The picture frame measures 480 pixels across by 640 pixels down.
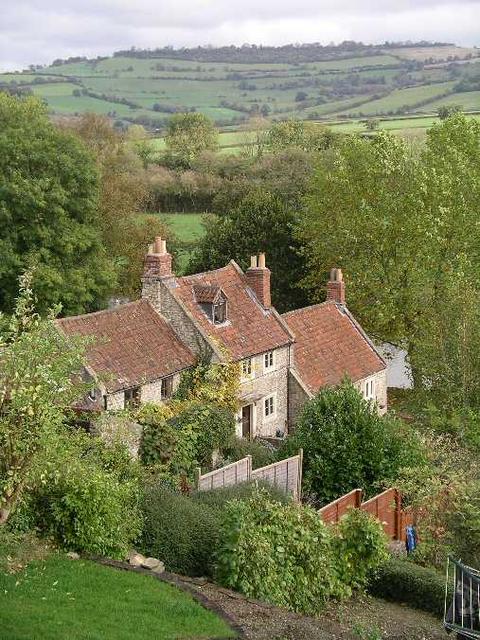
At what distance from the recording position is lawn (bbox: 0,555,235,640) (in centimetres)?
1820

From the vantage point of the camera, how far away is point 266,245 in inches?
2347

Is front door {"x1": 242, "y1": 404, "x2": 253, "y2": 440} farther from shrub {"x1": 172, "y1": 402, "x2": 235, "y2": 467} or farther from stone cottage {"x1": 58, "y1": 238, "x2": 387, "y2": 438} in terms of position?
shrub {"x1": 172, "y1": 402, "x2": 235, "y2": 467}

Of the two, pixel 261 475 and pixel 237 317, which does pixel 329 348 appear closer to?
pixel 237 317

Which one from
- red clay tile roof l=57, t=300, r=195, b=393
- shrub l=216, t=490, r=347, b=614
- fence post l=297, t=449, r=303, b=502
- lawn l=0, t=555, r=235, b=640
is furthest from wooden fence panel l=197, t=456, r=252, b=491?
lawn l=0, t=555, r=235, b=640

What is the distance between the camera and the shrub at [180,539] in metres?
24.0

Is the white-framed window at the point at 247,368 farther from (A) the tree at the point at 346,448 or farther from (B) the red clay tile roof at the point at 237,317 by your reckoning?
(A) the tree at the point at 346,448

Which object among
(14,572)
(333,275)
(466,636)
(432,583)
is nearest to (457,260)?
(333,275)

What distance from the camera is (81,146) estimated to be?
57.3m

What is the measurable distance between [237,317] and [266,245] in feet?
66.3

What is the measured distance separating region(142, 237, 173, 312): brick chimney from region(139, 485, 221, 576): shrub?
15.0 m

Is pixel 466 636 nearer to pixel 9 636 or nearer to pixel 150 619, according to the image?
pixel 150 619

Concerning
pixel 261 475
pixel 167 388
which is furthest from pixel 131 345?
pixel 261 475

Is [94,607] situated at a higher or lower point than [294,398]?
higher

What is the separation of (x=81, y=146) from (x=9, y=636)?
43.1 meters
